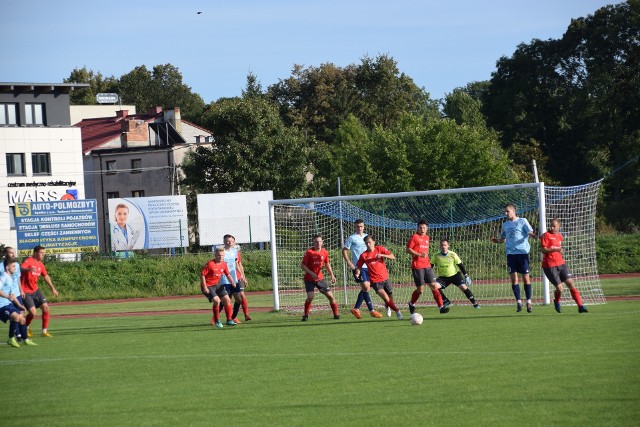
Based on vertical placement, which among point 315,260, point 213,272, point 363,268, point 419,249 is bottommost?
point 363,268

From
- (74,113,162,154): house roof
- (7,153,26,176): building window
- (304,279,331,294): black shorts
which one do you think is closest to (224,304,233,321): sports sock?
(304,279,331,294): black shorts

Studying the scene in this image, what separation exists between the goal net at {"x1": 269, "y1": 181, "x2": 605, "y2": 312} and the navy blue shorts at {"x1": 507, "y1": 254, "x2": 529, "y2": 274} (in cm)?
335

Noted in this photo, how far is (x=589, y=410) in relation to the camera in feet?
28.1

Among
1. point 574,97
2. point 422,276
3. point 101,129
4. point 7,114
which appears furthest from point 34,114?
point 422,276

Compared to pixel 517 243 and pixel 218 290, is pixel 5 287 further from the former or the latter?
pixel 517 243

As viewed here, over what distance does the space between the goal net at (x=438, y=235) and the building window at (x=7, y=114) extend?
31.9 m

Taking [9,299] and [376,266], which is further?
[376,266]

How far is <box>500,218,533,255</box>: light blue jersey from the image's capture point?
62.2 feet

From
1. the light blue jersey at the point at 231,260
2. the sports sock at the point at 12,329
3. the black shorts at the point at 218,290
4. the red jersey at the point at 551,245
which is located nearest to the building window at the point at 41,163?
the light blue jersey at the point at 231,260

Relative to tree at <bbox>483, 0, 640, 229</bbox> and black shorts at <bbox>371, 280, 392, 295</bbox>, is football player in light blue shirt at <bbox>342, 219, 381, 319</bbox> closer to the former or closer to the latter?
black shorts at <bbox>371, 280, 392, 295</bbox>

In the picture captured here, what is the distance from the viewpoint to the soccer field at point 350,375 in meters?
9.09

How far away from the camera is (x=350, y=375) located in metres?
11.6

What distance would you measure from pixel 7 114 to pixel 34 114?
5.98 ft

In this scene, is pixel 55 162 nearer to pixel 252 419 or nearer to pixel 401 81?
pixel 401 81
